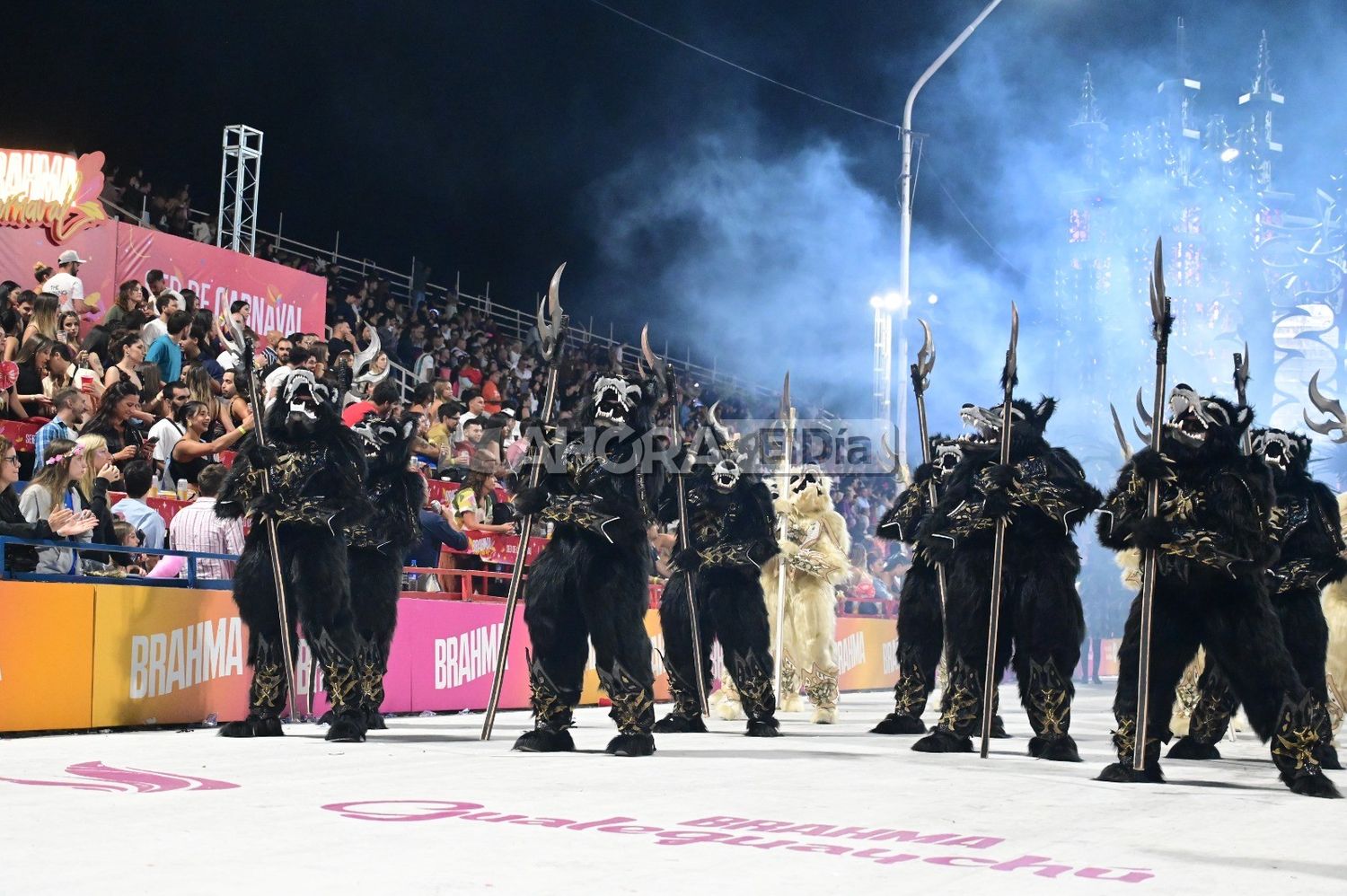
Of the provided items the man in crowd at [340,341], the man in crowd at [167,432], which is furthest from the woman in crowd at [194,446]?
the man in crowd at [340,341]

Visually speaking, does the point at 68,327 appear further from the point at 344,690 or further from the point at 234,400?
the point at 344,690

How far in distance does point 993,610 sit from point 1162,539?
1.64 m

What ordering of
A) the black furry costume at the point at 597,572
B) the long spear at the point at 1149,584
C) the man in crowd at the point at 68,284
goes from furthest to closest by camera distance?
the man in crowd at the point at 68,284, the black furry costume at the point at 597,572, the long spear at the point at 1149,584

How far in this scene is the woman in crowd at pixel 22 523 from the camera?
31.8ft

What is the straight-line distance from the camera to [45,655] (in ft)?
32.4

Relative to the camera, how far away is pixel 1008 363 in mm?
9773

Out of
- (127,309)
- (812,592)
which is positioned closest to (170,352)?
(127,309)

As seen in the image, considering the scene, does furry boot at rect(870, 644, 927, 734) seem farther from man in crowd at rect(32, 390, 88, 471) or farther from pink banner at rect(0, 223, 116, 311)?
pink banner at rect(0, 223, 116, 311)

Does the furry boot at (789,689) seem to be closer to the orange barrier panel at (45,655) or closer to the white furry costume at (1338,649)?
the white furry costume at (1338,649)

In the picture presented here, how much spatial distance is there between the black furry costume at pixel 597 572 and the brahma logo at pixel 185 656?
308 cm

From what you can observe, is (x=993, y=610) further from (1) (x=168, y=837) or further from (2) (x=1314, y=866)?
(1) (x=168, y=837)

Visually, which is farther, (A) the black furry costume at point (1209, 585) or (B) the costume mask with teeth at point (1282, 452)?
(B) the costume mask with teeth at point (1282, 452)

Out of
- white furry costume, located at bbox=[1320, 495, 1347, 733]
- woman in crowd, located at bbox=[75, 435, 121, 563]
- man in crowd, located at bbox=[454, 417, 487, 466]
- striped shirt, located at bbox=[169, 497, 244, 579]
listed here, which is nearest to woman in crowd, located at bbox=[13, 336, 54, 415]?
woman in crowd, located at bbox=[75, 435, 121, 563]

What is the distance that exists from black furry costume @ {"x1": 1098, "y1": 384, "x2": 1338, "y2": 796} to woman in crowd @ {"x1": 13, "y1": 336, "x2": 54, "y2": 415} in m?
8.44
